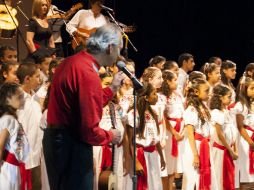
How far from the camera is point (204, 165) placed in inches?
242

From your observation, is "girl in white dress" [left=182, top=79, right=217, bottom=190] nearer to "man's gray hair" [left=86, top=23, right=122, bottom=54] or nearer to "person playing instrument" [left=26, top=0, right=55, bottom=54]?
"person playing instrument" [left=26, top=0, right=55, bottom=54]

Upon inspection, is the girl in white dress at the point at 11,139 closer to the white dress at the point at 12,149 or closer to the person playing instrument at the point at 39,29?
the white dress at the point at 12,149

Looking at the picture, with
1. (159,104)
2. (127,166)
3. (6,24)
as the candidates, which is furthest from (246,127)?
(6,24)

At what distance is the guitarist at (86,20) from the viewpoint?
784 cm

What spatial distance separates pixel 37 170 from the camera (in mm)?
5430

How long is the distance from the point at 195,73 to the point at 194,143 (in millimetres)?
1019

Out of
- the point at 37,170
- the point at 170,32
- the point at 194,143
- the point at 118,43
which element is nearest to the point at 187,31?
the point at 170,32

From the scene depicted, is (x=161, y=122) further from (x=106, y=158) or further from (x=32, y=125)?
(x=32, y=125)

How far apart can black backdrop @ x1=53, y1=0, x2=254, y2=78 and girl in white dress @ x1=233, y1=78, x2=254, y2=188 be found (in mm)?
4294

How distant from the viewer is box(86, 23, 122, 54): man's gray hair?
143 inches

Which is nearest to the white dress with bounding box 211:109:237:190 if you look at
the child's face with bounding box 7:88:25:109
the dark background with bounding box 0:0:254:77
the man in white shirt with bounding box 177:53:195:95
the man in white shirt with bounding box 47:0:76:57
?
the man in white shirt with bounding box 177:53:195:95

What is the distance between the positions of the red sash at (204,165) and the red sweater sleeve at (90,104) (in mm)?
2746

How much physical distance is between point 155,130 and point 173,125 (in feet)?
2.71

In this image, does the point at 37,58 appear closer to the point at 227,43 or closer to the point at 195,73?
the point at 195,73
